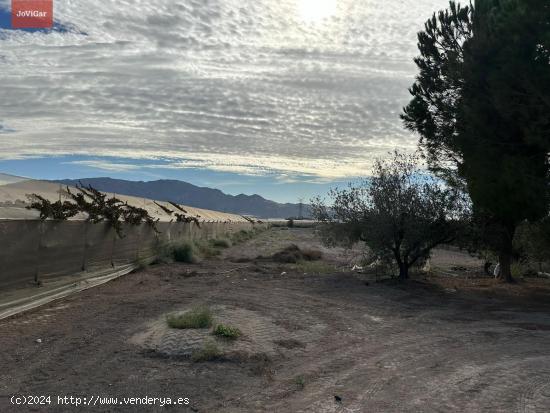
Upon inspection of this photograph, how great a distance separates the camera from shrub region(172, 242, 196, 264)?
80.8ft

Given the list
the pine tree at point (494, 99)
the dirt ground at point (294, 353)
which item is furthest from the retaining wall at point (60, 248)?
the pine tree at point (494, 99)

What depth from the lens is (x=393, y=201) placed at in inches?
707

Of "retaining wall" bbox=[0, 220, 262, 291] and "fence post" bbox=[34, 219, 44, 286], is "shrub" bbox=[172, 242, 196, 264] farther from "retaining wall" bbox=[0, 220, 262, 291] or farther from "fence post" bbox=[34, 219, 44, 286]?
"fence post" bbox=[34, 219, 44, 286]

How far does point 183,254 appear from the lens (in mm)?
24844

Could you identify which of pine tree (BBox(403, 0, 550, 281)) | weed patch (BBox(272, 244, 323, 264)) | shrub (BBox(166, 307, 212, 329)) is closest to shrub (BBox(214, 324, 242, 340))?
shrub (BBox(166, 307, 212, 329))

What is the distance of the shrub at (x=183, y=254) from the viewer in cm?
2464

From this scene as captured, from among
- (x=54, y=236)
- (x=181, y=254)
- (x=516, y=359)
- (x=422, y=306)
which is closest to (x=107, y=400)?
(x=516, y=359)

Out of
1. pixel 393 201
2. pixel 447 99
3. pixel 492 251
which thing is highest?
pixel 447 99

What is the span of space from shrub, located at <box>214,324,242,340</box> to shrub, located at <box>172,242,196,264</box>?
15654 mm

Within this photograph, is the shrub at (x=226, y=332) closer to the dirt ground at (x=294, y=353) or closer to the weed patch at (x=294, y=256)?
the dirt ground at (x=294, y=353)

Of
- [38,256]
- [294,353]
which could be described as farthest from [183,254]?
[294,353]

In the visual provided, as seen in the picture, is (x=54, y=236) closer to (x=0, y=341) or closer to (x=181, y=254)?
(x=0, y=341)

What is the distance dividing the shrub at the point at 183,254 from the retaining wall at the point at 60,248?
1518 millimetres

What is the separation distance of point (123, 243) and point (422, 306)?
443 inches
